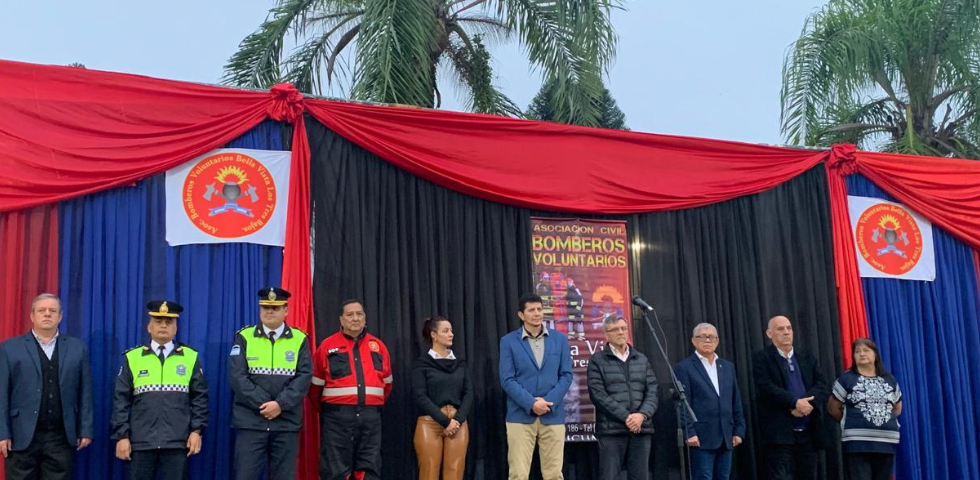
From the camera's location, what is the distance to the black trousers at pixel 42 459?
4.49m

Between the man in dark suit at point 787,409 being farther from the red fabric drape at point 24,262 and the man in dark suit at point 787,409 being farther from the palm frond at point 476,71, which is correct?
the red fabric drape at point 24,262

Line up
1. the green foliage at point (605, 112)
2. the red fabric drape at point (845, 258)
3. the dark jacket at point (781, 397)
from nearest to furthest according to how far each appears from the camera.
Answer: the dark jacket at point (781, 397), the red fabric drape at point (845, 258), the green foliage at point (605, 112)

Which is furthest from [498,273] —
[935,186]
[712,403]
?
[935,186]

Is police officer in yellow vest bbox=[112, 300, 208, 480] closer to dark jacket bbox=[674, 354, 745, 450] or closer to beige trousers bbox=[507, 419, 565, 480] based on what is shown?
beige trousers bbox=[507, 419, 565, 480]

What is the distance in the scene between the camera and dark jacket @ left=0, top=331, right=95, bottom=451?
4492 mm

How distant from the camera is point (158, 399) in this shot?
471 centimetres

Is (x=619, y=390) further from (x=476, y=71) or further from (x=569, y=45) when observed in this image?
(x=476, y=71)

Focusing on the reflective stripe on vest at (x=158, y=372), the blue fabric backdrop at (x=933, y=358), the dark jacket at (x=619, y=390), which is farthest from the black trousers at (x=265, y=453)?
the blue fabric backdrop at (x=933, y=358)

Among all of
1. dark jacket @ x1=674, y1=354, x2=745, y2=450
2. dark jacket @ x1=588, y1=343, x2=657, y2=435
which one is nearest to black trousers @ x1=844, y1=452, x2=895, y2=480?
dark jacket @ x1=674, y1=354, x2=745, y2=450

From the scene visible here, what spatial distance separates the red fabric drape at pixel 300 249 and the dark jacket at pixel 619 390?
165 centimetres

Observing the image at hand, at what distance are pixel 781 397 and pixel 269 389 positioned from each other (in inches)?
126

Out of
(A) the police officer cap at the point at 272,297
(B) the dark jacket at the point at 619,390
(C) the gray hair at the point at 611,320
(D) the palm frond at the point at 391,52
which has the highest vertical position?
(D) the palm frond at the point at 391,52

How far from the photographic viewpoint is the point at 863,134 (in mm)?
10383

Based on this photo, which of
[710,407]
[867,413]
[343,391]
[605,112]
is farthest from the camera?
[605,112]
